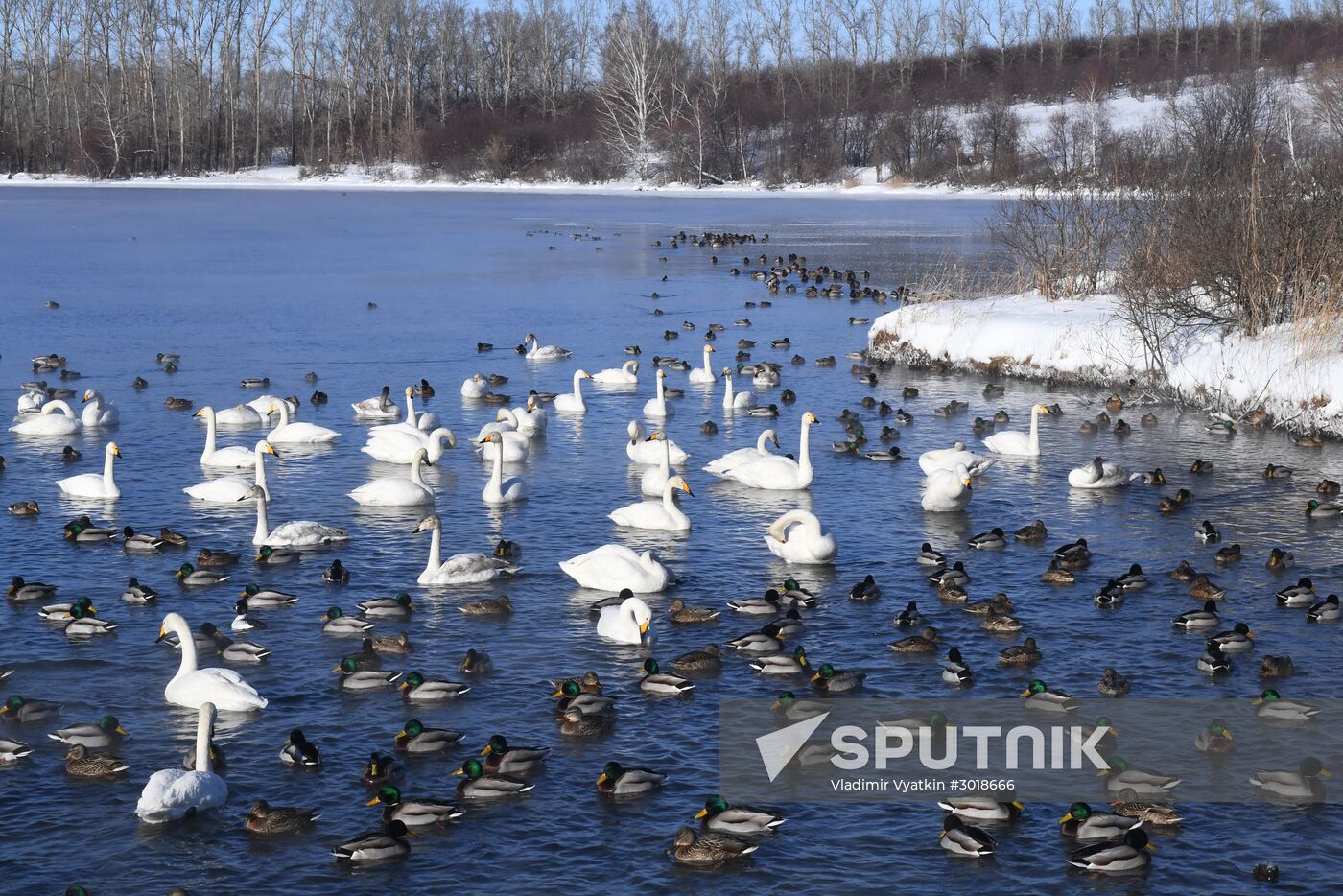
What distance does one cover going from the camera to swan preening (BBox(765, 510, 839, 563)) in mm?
18094

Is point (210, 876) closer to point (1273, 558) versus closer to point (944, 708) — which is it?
point (944, 708)

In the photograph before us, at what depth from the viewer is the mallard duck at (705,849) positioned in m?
11.1

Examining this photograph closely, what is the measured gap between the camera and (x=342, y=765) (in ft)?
41.5

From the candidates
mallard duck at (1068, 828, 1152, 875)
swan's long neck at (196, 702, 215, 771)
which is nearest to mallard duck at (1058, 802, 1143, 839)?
mallard duck at (1068, 828, 1152, 875)

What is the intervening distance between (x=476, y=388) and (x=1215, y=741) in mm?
19291

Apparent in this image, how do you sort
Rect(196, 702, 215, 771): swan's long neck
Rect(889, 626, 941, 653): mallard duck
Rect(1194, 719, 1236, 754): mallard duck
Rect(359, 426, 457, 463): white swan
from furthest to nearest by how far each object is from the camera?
1. Rect(359, 426, 457, 463): white swan
2. Rect(889, 626, 941, 653): mallard duck
3. Rect(1194, 719, 1236, 754): mallard duck
4. Rect(196, 702, 215, 771): swan's long neck

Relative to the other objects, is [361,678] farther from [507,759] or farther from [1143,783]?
[1143,783]

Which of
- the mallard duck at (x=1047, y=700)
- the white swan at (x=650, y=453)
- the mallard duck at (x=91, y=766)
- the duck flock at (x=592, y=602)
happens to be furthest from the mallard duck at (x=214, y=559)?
the mallard duck at (x=1047, y=700)

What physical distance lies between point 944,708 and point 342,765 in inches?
216

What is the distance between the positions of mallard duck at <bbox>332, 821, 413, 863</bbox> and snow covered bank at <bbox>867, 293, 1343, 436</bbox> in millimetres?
19887

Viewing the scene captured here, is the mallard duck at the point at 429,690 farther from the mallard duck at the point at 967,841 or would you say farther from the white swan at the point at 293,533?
the white swan at the point at 293,533

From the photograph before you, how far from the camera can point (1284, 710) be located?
13602mm

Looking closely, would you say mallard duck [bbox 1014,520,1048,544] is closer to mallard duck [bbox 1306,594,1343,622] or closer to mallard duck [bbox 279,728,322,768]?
mallard duck [bbox 1306,594,1343,622]

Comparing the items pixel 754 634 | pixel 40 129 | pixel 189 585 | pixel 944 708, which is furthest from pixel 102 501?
pixel 40 129
